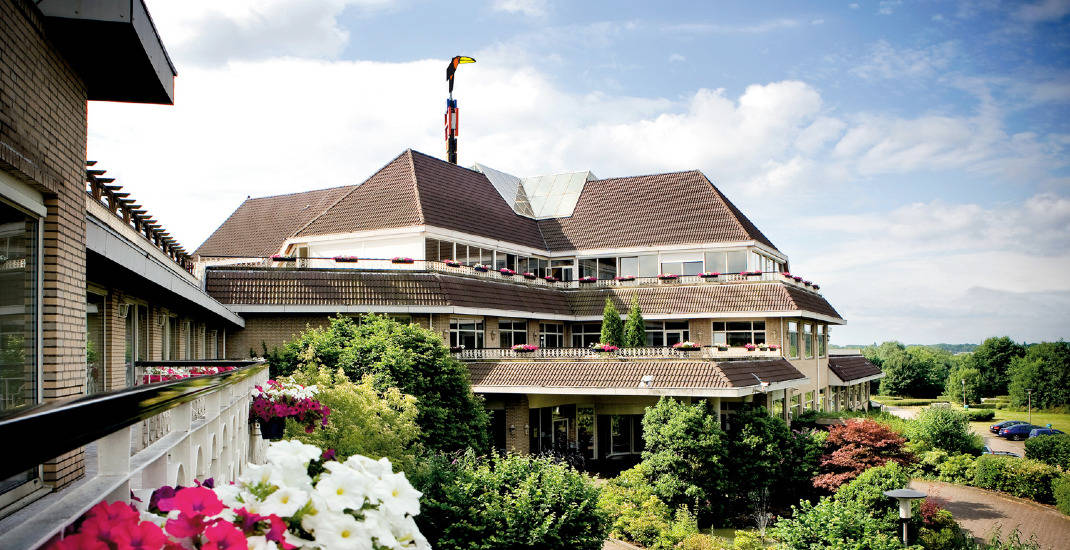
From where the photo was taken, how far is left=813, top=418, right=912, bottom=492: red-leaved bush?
25.6m

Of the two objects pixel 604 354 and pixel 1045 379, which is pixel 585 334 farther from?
pixel 1045 379

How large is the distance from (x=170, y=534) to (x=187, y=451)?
255 cm

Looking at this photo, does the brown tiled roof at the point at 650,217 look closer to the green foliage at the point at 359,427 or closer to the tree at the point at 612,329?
the tree at the point at 612,329

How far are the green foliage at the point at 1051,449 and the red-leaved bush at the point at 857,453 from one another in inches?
546

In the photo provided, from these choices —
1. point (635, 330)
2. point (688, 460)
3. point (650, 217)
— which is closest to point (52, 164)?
point (688, 460)

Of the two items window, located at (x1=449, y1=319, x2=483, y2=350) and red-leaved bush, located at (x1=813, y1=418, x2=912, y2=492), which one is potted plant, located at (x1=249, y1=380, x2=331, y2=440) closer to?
red-leaved bush, located at (x1=813, y1=418, x2=912, y2=492)

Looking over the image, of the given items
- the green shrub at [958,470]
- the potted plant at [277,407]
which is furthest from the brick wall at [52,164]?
the green shrub at [958,470]

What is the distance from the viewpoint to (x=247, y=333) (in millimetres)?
27750

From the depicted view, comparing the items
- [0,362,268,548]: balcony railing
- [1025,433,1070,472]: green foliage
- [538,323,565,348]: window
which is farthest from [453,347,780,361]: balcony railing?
[0,362,268,548]: balcony railing

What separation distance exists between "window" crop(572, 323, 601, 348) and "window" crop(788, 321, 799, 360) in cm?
945

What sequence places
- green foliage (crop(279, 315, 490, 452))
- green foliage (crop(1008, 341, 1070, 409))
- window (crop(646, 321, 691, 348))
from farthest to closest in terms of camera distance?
green foliage (crop(1008, 341, 1070, 409)), window (crop(646, 321, 691, 348)), green foliage (crop(279, 315, 490, 452))

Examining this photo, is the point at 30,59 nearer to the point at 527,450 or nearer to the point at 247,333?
the point at 247,333

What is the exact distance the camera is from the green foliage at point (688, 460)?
24.4m

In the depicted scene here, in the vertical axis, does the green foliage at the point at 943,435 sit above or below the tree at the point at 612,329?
below
